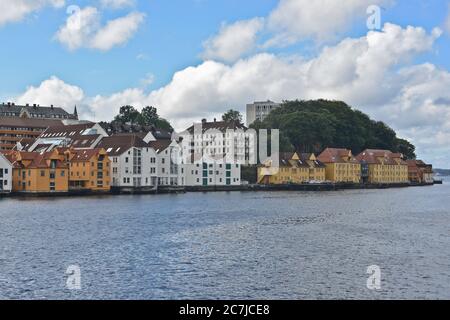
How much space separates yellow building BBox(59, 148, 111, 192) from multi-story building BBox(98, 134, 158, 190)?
6.71ft

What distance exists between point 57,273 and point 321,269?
12572 mm

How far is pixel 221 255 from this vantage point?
1412 inches

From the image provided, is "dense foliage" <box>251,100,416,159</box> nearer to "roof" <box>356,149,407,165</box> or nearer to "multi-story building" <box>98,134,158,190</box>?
"roof" <box>356,149,407,165</box>

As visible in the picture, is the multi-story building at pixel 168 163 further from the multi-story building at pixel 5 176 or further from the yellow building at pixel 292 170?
the multi-story building at pixel 5 176

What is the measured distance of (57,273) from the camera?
30.3 m

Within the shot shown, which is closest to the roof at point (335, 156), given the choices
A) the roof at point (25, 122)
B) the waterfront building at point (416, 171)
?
the waterfront building at point (416, 171)

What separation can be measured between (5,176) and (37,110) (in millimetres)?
90031

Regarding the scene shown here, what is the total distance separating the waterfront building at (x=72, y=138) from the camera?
116 metres

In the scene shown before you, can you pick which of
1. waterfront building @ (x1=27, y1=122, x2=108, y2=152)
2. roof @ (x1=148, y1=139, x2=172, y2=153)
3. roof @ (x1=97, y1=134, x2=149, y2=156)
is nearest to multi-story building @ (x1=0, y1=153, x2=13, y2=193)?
roof @ (x1=97, y1=134, x2=149, y2=156)

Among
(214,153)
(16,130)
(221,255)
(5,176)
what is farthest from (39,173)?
(221,255)

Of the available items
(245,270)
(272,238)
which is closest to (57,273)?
(245,270)

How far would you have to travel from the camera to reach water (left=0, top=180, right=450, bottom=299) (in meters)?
27.2

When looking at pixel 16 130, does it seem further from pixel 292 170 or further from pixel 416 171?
pixel 416 171

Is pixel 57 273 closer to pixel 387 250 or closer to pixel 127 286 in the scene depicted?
pixel 127 286
